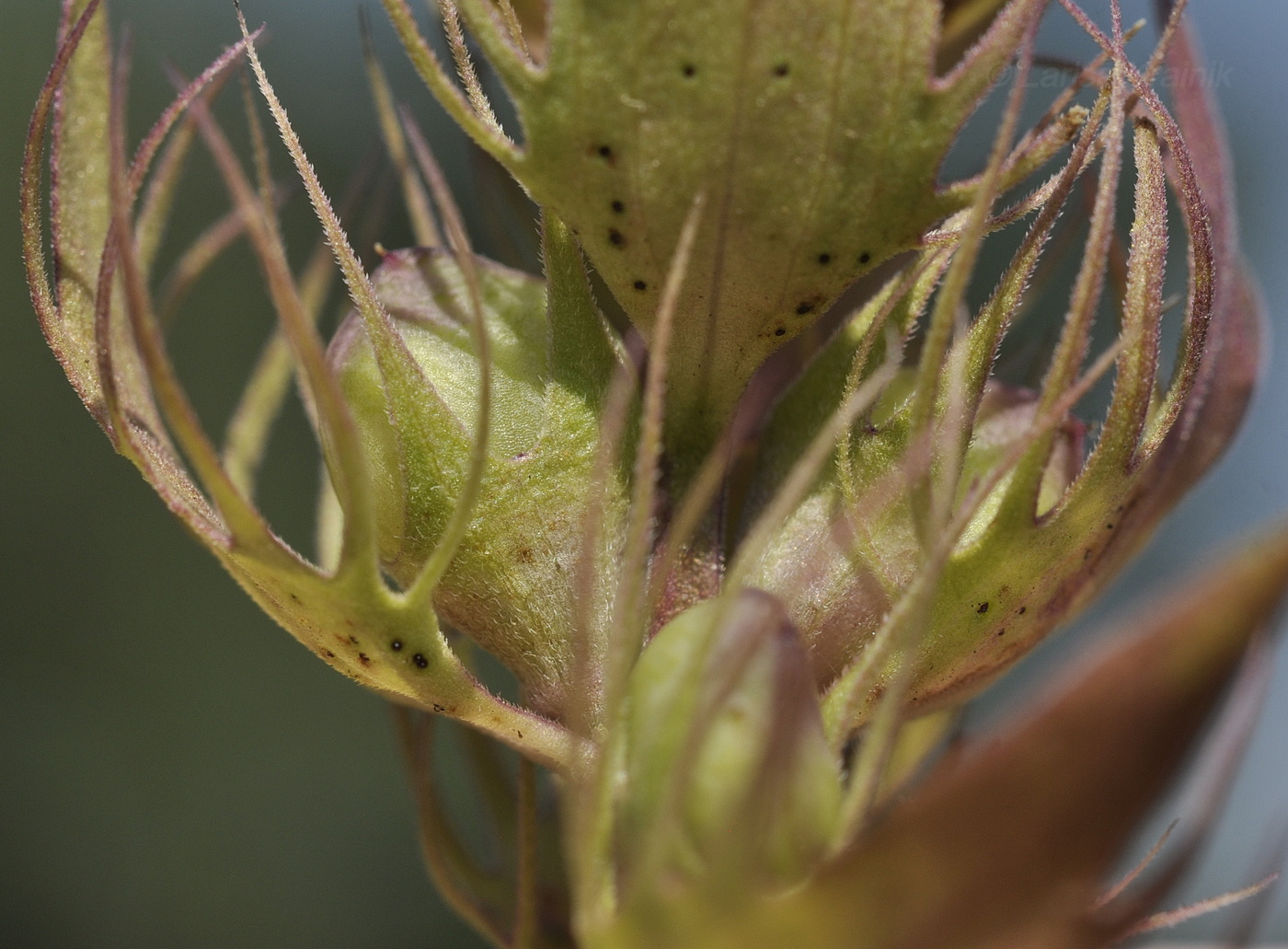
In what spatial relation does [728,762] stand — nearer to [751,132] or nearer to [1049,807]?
[1049,807]

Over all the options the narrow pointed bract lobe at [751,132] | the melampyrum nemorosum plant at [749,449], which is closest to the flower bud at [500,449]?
the melampyrum nemorosum plant at [749,449]

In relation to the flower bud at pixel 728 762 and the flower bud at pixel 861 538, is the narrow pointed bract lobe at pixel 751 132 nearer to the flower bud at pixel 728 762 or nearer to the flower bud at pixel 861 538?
the flower bud at pixel 861 538

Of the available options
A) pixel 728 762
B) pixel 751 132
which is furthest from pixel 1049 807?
pixel 751 132

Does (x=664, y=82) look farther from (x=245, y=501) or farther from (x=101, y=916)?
(x=101, y=916)

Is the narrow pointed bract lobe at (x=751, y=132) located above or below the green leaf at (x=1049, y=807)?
above

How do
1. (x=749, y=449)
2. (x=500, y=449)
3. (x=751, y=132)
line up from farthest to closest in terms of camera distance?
(x=749, y=449) → (x=500, y=449) → (x=751, y=132)

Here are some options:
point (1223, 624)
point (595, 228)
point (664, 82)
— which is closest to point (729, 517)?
point (595, 228)

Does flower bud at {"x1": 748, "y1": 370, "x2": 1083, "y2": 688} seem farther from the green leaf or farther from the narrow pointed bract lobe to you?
the green leaf

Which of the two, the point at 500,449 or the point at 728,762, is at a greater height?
the point at 500,449

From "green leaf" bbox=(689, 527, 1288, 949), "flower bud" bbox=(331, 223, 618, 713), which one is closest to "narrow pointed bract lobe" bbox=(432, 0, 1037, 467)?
"flower bud" bbox=(331, 223, 618, 713)

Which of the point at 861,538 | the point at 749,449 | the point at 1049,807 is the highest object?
the point at 749,449
